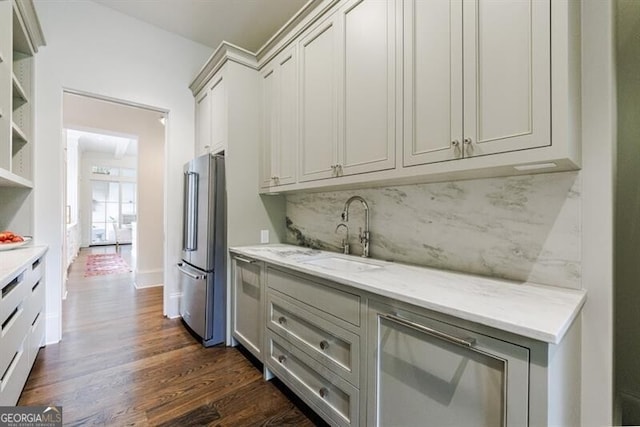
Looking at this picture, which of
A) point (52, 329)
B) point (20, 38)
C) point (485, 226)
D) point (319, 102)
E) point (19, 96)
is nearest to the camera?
point (485, 226)

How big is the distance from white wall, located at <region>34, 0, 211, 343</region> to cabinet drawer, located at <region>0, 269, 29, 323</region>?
1.08 metres

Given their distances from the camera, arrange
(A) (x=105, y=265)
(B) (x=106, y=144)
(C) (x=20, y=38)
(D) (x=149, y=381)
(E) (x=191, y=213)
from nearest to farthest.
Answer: (D) (x=149, y=381) → (C) (x=20, y=38) → (E) (x=191, y=213) → (A) (x=105, y=265) → (B) (x=106, y=144)

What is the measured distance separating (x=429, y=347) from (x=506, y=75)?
3.57 feet

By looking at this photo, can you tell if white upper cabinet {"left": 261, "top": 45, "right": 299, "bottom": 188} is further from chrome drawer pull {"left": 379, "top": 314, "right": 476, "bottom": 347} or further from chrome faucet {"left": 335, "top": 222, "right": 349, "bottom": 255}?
chrome drawer pull {"left": 379, "top": 314, "right": 476, "bottom": 347}

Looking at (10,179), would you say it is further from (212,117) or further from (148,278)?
(148,278)

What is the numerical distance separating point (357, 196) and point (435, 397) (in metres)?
1.32

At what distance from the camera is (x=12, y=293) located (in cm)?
148

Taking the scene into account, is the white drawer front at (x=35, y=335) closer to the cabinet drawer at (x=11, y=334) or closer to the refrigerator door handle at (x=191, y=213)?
the cabinet drawer at (x=11, y=334)

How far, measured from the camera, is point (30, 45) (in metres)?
2.30

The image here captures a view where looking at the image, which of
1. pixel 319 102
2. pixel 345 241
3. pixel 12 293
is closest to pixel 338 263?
pixel 345 241

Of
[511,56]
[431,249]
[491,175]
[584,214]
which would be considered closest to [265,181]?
[431,249]

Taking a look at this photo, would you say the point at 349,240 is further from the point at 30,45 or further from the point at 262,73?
the point at 30,45

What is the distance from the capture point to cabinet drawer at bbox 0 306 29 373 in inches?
52.3

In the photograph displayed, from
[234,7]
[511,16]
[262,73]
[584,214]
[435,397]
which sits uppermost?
[234,7]
